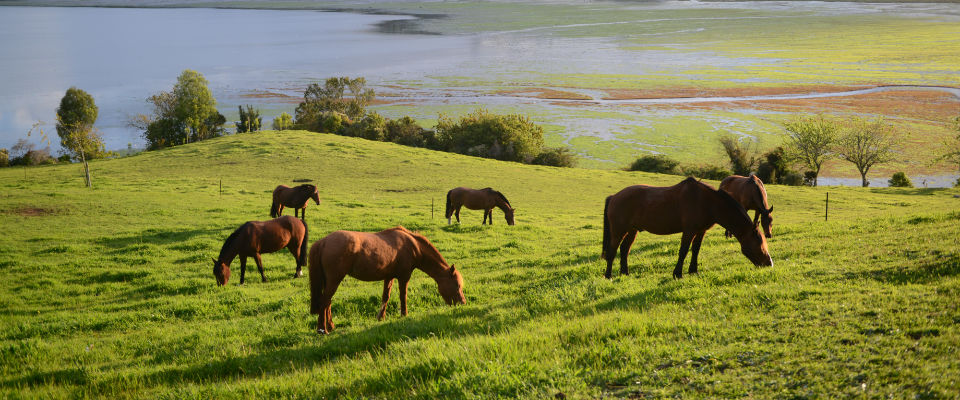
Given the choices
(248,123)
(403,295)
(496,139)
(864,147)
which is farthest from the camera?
(248,123)

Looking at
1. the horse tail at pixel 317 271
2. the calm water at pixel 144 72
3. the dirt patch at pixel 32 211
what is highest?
the calm water at pixel 144 72

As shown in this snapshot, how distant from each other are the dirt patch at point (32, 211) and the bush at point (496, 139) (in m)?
38.1

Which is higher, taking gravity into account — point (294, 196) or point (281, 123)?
point (281, 123)

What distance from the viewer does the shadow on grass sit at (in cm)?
891

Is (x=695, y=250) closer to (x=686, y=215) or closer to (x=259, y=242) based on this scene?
(x=686, y=215)

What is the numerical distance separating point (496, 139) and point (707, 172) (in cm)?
2042

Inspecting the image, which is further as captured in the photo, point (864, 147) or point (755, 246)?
point (864, 147)

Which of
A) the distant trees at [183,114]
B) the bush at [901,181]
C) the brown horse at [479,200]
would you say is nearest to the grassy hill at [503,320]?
the brown horse at [479,200]

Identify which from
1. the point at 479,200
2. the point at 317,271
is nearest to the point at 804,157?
the point at 479,200

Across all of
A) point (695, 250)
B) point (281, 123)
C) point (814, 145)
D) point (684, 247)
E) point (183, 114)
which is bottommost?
point (695, 250)

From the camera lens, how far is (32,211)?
84.4ft

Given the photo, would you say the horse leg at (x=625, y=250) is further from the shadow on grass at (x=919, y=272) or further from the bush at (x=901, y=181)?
the bush at (x=901, y=181)

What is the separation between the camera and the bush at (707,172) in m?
50.5

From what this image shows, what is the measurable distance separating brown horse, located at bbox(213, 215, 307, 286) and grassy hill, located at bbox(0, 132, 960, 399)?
62 centimetres
